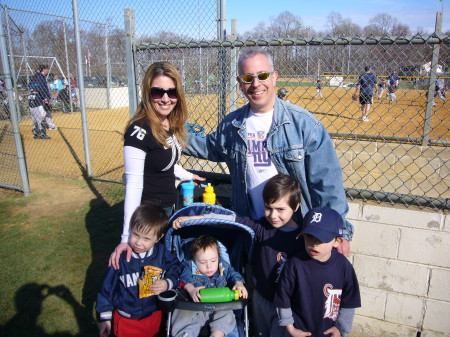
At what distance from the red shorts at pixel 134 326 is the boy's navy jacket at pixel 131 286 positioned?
0.03 m

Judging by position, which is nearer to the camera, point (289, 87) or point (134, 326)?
point (134, 326)

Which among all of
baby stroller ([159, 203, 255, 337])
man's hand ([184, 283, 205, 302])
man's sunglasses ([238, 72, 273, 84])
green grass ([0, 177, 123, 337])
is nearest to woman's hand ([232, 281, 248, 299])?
baby stroller ([159, 203, 255, 337])

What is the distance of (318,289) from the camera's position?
2.19 m

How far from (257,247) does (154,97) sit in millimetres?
1265

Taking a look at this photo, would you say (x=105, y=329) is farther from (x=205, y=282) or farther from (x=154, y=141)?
(x=154, y=141)

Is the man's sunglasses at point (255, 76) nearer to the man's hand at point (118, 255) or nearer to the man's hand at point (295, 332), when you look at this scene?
the man's hand at point (118, 255)

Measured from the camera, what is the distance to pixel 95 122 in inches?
571

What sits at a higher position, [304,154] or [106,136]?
[304,154]

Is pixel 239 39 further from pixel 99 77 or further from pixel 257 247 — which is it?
pixel 99 77

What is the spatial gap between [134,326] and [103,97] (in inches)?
678

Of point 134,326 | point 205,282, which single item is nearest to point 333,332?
point 205,282

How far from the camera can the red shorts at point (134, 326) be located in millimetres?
2529

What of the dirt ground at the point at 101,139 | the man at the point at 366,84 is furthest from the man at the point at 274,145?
the man at the point at 366,84

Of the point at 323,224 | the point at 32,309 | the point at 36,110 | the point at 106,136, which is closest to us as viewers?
the point at 323,224
